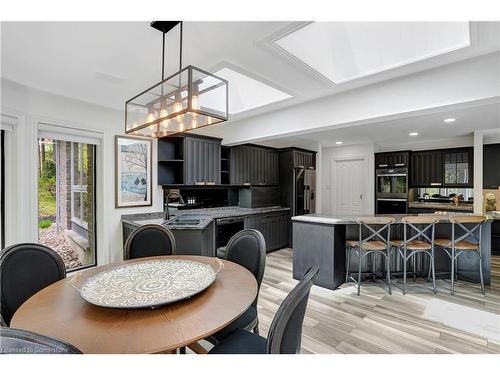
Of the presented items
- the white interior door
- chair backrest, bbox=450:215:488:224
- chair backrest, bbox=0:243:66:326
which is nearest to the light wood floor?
chair backrest, bbox=450:215:488:224

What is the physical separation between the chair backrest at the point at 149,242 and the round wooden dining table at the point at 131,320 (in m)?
0.88

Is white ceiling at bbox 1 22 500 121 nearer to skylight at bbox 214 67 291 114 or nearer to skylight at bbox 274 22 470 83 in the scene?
skylight at bbox 274 22 470 83

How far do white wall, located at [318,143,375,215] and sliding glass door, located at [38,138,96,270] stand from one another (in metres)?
5.10

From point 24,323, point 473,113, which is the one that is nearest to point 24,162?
point 24,323

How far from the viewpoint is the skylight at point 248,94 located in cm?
336

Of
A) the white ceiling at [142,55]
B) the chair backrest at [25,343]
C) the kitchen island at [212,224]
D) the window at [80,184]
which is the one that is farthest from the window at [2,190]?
the chair backrest at [25,343]

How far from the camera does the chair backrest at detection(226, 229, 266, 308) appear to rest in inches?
77.9

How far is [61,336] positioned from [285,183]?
513 centimetres

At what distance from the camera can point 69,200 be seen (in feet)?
12.7

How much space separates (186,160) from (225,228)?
1.34m

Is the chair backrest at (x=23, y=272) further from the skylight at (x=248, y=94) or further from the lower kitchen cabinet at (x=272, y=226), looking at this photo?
the lower kitchen cabinet at (x=272, y=226)

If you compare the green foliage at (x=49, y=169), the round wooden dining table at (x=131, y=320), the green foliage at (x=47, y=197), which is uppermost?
the green foliage at (x=49, y=169)

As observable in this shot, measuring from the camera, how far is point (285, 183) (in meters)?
5.85

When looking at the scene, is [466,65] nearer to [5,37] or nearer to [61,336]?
[61,336]
